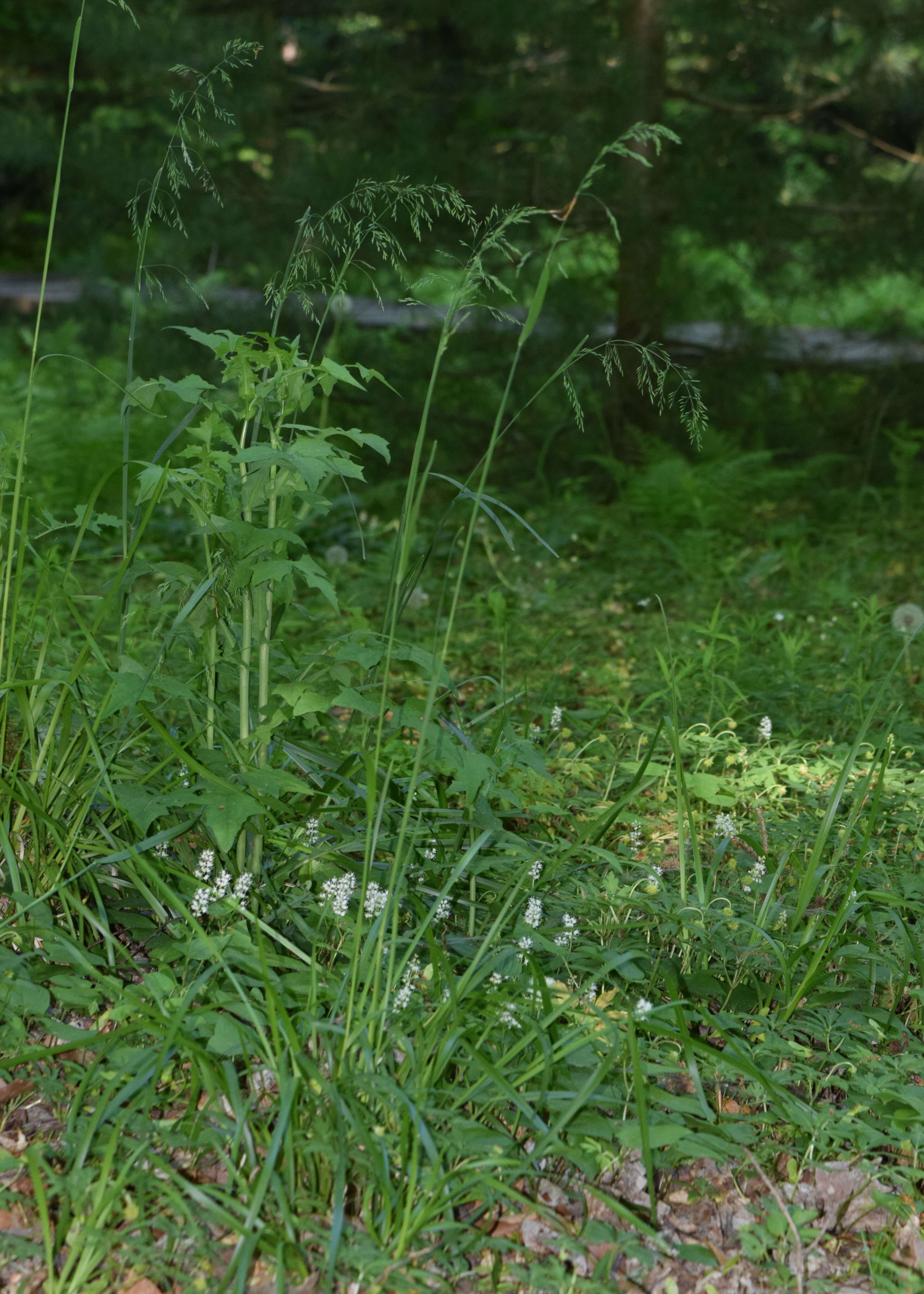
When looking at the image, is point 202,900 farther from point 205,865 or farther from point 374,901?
point 374,901

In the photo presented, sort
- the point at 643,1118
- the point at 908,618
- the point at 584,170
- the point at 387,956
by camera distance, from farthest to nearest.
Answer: the point at 584,170
the point at 908,618
the point at 387,956
the point at 643,1118

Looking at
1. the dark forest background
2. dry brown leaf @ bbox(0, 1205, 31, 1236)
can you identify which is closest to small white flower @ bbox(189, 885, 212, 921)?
dry brown leaf @ bbox(0, 1205, 31, 1236)

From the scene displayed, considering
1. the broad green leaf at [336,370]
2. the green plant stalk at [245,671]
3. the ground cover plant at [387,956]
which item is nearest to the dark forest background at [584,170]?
the ground cover plant at [387,956]

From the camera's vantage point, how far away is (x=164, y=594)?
2.00 metres

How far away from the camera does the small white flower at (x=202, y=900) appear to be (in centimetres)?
182

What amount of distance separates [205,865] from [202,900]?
0.08m

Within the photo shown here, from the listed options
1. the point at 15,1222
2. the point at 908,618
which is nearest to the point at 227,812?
the point at 15,1222

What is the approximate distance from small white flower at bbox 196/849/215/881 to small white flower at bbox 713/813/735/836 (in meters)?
1.05

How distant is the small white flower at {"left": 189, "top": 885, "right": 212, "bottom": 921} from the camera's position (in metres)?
1.82

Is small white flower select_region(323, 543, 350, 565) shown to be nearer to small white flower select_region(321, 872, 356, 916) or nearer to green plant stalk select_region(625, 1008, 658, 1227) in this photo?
small white flower select_region(321, 872, 356, 916)

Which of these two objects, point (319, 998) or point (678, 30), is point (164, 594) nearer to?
point (319, 998)

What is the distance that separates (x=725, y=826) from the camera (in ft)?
7.79

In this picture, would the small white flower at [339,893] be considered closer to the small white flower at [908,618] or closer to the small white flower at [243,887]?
the small white flower at [243,887]

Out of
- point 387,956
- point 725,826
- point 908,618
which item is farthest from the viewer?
point 908,618
